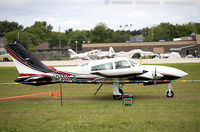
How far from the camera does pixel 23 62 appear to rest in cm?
1528

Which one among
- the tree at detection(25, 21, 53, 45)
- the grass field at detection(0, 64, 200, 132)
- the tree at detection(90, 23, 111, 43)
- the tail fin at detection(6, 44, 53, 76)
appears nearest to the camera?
the grass field at detection(0, 64, 200, 132)

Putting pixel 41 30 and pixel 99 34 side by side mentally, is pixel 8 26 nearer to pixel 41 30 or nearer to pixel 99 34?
pixel 41 30

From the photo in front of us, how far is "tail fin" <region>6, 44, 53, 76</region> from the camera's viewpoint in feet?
49.3

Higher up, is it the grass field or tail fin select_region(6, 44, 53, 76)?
tail fin select_region(6, 44, 53, 76)

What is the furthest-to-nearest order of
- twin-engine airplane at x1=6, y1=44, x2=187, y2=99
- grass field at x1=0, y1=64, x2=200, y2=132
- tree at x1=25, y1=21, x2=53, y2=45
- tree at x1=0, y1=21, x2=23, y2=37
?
tree at x1=0, y1=21, x2=23, y2=37 → tree at x1=25, y1=21, x2=53, y2=45 → twin-engine airplane at x1=6, y1=44, x2=187, y2=99 → grass field at x1=0, y1=64, x2=200, y2=132

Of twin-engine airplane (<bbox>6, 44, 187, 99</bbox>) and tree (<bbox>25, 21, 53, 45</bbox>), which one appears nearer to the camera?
twin-engine airplane (<bbox>6, 44, 187, 99</bbox>)

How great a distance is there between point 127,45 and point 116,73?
7595cm

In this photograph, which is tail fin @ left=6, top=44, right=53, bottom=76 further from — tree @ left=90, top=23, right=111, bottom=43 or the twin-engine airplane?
tree @ left=90, top=23, right=111, bottom=43

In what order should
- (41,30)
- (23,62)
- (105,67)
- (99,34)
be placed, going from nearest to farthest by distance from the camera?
1. (105,67)
2. (23,62)
3. (99,34)
4. (41,30)

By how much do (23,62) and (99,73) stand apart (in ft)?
14.2

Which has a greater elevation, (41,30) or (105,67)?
(41,30)

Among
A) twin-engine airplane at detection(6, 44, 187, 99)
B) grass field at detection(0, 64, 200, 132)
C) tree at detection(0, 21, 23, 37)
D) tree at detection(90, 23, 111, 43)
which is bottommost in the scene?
grass field at detection(0, 64, 200, 132)

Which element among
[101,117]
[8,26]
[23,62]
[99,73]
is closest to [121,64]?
[99,73]

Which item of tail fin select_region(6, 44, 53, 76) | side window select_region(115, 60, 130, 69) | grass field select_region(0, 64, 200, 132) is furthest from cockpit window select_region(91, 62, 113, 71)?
tail fin select_region(6, 44, 53, 76)
